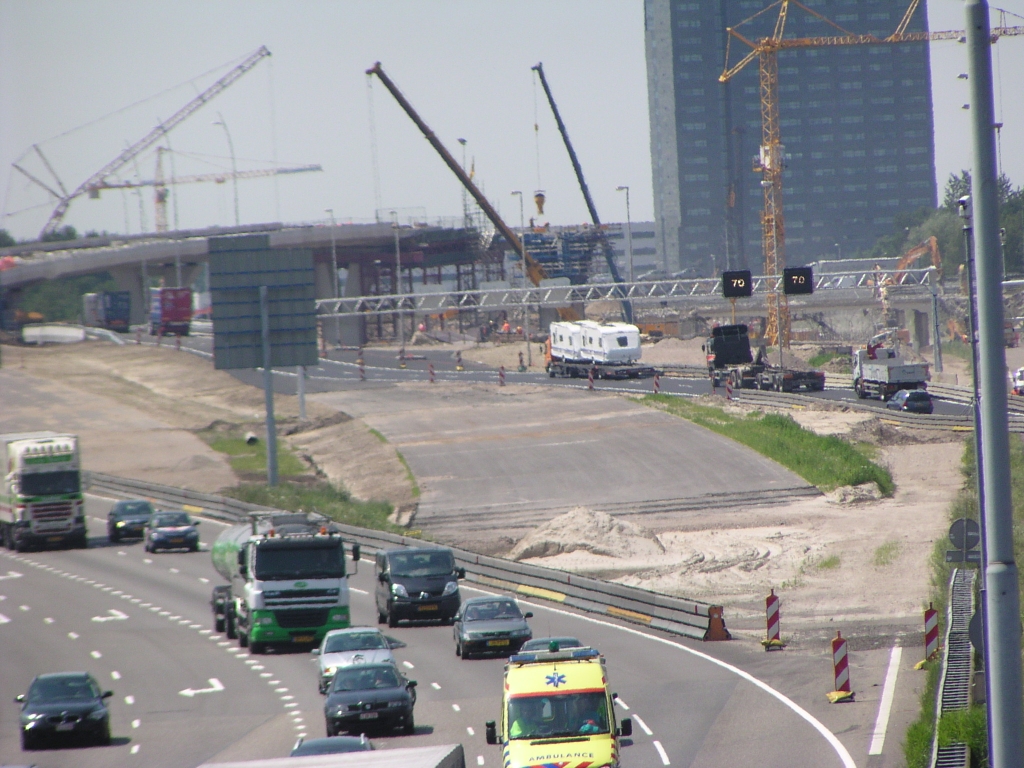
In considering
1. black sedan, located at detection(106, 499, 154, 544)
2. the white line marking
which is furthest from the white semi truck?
the white line marking

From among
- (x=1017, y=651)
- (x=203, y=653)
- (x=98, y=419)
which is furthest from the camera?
(x=98, y=419)

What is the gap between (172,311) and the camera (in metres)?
121

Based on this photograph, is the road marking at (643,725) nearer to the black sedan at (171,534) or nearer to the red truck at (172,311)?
the black sedan at (171,534)

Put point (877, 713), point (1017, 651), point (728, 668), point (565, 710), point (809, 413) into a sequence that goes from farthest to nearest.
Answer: point (809, 413)
point (728, 668)
point (877, 713)
point (565, 710)
point (1017, 651)

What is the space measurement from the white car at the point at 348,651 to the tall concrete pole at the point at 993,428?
16382mm

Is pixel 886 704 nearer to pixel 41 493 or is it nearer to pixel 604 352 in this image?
pixel 41 493

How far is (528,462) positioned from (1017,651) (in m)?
50.8

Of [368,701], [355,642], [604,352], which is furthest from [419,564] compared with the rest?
[604,352]

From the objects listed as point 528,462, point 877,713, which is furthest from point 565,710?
point 528,462

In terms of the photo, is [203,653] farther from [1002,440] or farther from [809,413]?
[809,413]

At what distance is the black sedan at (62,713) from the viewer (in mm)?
22453

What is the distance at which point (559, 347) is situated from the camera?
9406 cm

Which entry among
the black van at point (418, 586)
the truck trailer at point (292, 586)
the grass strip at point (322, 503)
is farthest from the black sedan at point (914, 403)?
the truck trailer at point (292, 586)

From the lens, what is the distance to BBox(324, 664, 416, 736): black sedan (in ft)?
71.9
